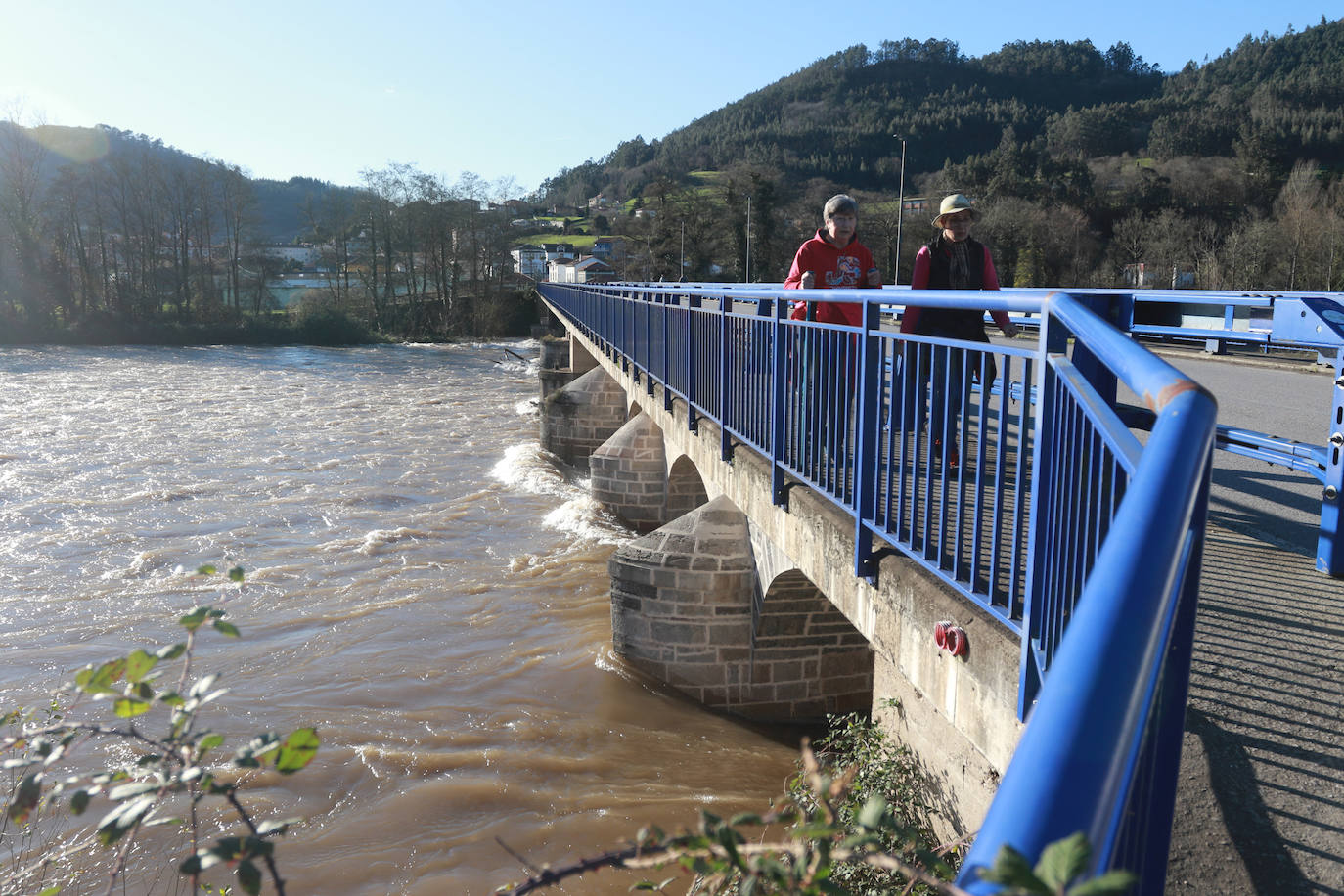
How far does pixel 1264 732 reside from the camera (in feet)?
8.96

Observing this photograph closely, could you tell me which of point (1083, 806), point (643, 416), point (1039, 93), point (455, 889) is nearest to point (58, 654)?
point (455, 889)

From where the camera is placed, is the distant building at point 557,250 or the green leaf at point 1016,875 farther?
the distant building at point 557,250

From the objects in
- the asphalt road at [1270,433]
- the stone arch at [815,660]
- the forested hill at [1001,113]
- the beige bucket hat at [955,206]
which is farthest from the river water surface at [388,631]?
the forested hill at [1001,113]

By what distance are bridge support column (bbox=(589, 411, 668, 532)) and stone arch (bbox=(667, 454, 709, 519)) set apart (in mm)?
343

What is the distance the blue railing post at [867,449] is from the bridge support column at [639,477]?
1012cm

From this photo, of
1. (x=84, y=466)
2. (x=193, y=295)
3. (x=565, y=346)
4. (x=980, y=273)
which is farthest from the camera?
(x=193, y=295)

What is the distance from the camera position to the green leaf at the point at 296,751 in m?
1.36

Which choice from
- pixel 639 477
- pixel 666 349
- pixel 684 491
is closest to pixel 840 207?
pixel 666 349

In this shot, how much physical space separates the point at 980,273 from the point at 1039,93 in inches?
6236

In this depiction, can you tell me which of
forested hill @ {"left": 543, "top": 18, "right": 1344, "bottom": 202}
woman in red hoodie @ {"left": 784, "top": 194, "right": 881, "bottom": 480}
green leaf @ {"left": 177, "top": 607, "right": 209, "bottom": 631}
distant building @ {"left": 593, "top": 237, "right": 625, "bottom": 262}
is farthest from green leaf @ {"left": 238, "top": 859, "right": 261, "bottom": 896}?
distant building @ {"left": 593, "top": 237, "right": 625, "bottom": 262}

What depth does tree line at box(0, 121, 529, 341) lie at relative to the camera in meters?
53.9

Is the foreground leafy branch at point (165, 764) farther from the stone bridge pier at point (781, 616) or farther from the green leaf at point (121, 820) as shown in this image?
the stone bridge pier at point (781, 616)

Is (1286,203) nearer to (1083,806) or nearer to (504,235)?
(504,235)

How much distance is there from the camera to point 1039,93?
146 meters
